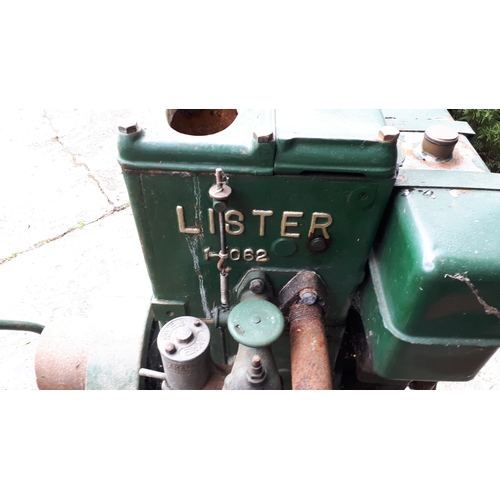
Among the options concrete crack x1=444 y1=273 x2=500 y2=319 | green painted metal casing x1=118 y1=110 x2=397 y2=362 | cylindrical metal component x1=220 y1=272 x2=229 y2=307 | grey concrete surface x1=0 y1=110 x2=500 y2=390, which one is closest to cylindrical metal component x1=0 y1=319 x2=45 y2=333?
grey concrete surface x1=0 y1=110 x2=500 y2=390

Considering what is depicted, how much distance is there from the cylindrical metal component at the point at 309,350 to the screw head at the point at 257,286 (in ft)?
0.37

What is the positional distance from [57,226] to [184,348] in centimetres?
206

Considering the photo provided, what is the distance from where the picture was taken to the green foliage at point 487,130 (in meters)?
3.35

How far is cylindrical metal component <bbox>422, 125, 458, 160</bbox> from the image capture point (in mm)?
1210

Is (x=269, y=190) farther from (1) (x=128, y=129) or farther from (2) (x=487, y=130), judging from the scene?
(2) (x=487, y=130)

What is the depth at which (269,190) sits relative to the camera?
3.81 feet

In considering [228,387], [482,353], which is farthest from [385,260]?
[228,387]

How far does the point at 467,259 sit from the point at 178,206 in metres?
0.71

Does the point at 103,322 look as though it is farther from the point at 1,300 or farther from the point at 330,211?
the point at 1,300

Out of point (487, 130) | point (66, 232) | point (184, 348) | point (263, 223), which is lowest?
point (66, 232)

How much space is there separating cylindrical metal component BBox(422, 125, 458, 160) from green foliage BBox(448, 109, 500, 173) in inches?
95.6

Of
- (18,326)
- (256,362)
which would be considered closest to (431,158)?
(256,362)

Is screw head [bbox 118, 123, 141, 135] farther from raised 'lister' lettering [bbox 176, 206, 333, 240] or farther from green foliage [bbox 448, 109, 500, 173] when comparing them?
green foliage [bbox 448, 109, 500, 173]

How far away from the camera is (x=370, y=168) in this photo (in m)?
1.11
